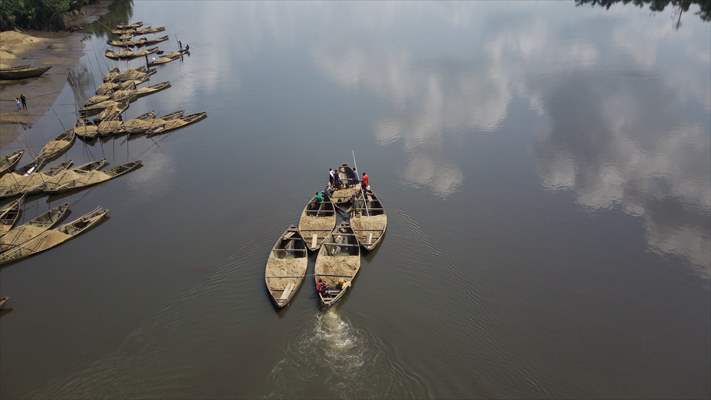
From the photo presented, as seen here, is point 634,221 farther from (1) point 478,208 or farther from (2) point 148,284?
(2) point 148,284

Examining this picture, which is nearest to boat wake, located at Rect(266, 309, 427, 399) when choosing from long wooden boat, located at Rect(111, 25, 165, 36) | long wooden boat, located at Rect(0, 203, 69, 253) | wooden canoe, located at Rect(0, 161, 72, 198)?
long wooden boat, located at Rect(0, 203, 69, 253)

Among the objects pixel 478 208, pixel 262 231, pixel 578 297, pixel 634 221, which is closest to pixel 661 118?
pixel 634 221

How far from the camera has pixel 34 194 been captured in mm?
26438

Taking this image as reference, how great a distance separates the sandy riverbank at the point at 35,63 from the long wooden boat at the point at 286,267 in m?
25.0

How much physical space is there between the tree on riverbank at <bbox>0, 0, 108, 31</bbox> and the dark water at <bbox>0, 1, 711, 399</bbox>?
18.5 metres

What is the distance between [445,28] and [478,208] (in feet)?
154

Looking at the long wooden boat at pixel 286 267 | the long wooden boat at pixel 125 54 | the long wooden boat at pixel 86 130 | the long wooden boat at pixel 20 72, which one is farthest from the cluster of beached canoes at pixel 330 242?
the long wooden boat at pixel 125 54

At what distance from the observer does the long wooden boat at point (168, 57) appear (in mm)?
52391

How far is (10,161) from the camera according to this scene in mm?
28984

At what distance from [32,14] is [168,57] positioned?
2027 centimetres

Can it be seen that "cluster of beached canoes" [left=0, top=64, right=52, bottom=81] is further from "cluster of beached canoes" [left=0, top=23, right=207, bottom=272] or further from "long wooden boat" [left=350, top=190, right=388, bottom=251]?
"long wooden boat" [left=350, top=190, right=388, bottom=251]

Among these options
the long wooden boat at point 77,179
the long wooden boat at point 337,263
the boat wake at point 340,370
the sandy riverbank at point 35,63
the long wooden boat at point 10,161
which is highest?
the long wooden boat at point 337,263

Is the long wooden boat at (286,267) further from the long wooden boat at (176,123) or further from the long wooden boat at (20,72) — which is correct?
the long wooden boat at (20,72)

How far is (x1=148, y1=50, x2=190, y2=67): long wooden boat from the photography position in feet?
172
